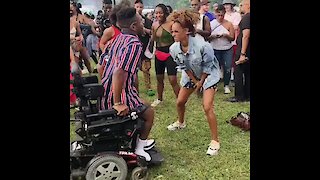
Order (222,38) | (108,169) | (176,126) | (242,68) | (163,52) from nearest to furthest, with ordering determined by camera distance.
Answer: (108,169), (176,126), (163,52), (242,68), (222,38)

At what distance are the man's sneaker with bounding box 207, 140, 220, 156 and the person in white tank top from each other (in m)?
1.64

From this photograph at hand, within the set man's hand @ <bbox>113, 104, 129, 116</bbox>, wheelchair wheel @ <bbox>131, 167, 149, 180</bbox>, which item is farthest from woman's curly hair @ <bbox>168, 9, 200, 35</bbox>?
wheelchair wheel @ <bbox>131, 167, 149, 180</bbox>

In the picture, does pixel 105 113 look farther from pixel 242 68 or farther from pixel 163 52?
pixel 242 68

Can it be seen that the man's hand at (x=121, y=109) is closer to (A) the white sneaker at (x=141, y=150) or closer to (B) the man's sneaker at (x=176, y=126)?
(A) the white sneaker at (x=141, y=150)

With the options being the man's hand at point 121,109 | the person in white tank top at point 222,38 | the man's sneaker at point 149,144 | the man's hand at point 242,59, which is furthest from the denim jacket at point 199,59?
the person in white tank top at point 222,38

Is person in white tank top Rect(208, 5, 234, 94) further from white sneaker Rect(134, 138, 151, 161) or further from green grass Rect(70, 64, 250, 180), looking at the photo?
white sneaker Rect(134, 138, 151, 161)

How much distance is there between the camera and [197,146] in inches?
131

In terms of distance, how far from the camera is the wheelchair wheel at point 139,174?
2.70m

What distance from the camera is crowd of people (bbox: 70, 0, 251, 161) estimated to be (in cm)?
275

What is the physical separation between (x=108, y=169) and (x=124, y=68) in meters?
0.62

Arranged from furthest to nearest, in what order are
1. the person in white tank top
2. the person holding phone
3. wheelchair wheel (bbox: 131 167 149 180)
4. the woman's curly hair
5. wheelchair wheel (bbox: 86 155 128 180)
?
the person in white tank top → the person holding phone → the woman's curly hair → wheelchair wheel (bbox: 131 167 149 180) → wheelchair wheel (bbox: 86 155 128 180)

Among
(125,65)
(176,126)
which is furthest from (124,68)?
(176,126)

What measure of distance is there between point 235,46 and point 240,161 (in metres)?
2.13
